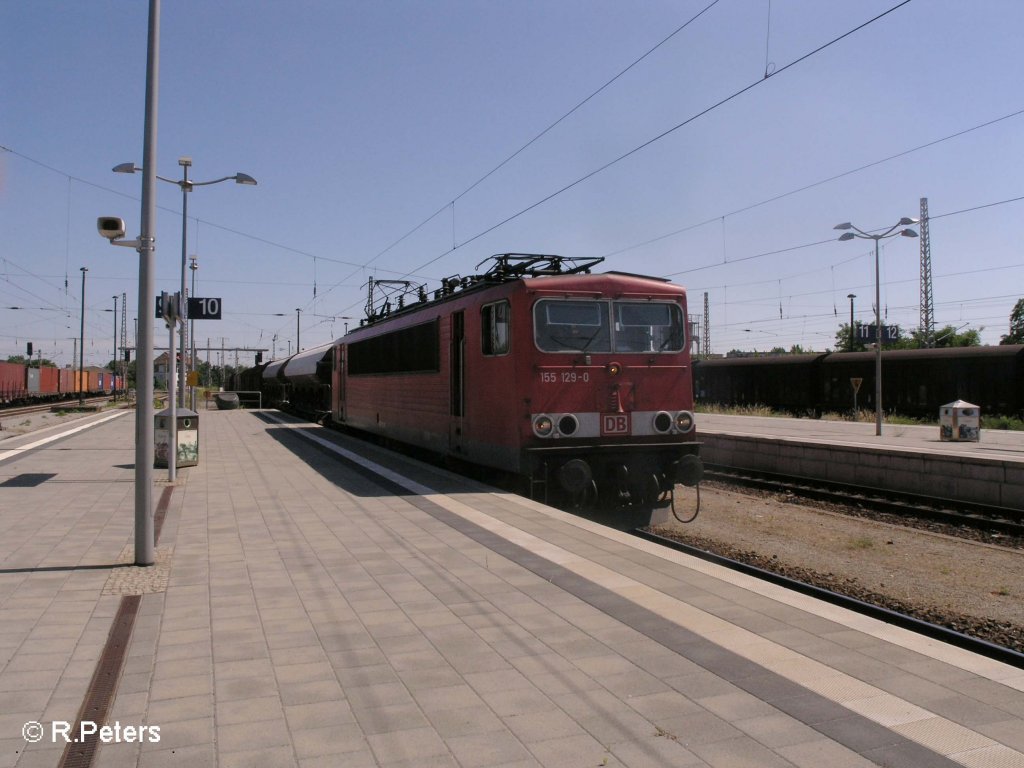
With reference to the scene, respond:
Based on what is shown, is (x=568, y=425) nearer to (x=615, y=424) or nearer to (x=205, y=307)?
(x=615, y=424)

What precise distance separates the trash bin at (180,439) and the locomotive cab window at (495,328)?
596 cm

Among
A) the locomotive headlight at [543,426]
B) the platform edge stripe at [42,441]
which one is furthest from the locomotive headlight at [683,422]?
the platform edge stripe at [42,441]

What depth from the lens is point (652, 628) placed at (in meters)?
5.08

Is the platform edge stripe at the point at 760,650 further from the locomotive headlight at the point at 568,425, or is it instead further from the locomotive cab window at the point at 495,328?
the locomotive cab window at the point at 495,328

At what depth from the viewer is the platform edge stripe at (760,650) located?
3.61m

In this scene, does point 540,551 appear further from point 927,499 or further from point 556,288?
point 927,499

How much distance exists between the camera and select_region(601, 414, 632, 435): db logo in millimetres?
10273

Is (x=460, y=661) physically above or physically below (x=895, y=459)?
below

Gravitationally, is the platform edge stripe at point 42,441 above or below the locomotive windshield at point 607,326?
below

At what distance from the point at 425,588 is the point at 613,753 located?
284cm

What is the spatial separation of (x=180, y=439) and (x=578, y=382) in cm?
765

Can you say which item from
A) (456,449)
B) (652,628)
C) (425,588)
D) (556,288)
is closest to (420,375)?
(456,449)

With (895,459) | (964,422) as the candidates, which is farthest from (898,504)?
(964,422)

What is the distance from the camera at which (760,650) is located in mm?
4664
